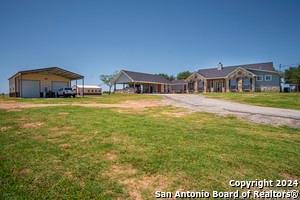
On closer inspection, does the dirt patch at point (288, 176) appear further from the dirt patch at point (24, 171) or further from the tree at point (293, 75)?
the tree at point (293, 75)

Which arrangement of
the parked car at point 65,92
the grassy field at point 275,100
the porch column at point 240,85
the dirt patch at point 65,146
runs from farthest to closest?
the porch column at point 240,85, the parked car at point 65,92, the grassy field at point 275,100, the dirt patch at point 65,146

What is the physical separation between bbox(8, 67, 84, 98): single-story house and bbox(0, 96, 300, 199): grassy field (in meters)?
29.3

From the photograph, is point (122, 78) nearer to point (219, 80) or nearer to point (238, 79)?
point (219, 80)

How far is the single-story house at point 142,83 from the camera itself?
49.0 meters

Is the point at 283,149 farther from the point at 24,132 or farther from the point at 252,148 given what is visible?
the point at 24,132

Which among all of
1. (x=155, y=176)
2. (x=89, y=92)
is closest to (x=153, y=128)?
(x=155, y=176)

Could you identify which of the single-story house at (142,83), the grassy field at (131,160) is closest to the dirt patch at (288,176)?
the grassy field at (131,160)

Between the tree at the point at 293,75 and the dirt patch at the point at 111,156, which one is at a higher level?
the tree at the point at 293,75

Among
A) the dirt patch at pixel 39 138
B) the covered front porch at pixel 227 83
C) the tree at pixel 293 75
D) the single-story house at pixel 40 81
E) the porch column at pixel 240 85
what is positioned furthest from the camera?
the tree at pixel 293 75

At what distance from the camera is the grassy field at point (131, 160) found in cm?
379

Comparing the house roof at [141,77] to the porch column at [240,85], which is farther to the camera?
the house roof at [141,77]

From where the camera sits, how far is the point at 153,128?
7957 millimetres

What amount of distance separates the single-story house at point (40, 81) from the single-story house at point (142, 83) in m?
12.6

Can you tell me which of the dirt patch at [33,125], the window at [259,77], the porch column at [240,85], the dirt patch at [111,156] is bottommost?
the dirt patch at [111,156]
